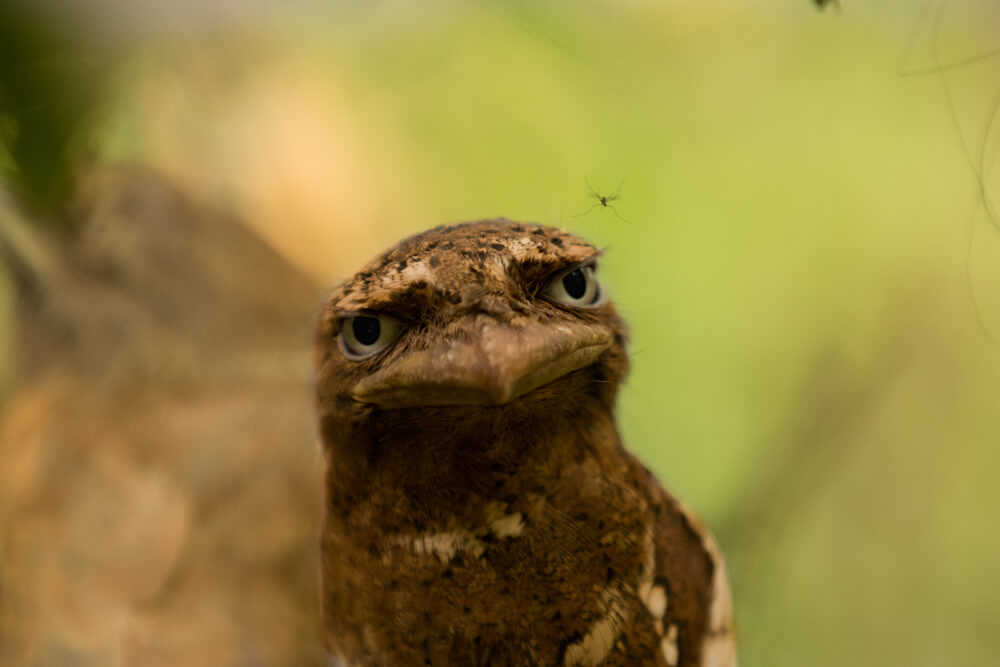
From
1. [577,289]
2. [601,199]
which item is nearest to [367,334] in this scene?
[577,289]

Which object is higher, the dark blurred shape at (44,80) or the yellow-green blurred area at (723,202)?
the dark blurred shape at (44,80)

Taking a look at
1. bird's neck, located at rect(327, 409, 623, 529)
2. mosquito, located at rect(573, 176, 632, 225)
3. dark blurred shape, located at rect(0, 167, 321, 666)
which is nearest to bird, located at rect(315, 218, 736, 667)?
bird's neck, located at rect(327, 409, 623, 529)

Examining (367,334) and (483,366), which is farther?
(367,334)

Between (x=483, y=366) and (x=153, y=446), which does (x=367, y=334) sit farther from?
(x=153, y=446)

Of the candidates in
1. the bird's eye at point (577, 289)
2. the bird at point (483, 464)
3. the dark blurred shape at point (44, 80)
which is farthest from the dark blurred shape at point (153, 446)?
the bird's eye at point (577, 289)

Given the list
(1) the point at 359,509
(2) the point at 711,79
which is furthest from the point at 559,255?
(2) the point at 711,79

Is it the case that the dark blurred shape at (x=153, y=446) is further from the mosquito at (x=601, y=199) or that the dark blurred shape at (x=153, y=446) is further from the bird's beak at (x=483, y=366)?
the bird's beak at (x=483, y=366)

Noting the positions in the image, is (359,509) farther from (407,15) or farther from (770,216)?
(407,15)
